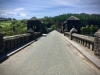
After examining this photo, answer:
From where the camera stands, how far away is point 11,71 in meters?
7.02

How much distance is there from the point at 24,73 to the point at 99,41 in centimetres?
549

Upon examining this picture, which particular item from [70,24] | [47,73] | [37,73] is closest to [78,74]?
[47,73]

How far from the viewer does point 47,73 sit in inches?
266

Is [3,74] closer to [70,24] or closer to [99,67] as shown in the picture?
[99,67]

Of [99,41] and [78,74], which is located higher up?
[99,41]

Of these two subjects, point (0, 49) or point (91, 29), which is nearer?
point (0, 49)

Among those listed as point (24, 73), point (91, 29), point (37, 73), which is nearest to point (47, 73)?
point (37, 73)

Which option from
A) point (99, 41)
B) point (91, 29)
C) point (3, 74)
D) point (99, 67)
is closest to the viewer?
point (3, 74)

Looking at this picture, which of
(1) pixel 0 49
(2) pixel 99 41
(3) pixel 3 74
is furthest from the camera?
(1) pixel 0 49

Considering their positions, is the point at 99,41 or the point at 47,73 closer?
the point at 47,73

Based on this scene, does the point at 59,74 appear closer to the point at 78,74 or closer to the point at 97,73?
the point at 78,74

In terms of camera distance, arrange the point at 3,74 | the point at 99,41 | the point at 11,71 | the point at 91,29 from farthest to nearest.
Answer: the point at 91,29 < the point at 99,41 < the point at 11,71 < the point at 3,74

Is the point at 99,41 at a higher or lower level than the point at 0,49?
higher

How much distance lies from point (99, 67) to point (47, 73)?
2.68 m
